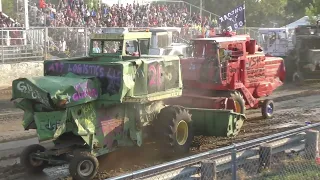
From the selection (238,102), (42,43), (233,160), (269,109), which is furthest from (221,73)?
(42,43)

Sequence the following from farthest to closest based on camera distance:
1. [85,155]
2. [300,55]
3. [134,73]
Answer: [300,55] → [134,73] → [85,155]

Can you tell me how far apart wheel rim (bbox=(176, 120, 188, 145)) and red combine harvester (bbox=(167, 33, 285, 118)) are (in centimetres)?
189

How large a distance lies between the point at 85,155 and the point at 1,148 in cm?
375

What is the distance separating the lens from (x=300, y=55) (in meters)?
21.3

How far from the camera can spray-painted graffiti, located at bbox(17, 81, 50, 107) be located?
301 inches

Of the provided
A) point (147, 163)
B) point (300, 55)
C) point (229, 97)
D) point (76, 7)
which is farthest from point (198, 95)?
point (76, 7)

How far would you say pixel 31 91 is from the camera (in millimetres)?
7754

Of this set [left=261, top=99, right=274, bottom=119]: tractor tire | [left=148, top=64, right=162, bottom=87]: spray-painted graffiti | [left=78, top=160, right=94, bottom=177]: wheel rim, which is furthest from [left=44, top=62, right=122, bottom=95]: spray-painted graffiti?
[left=261, top=99, right=274, bottom=119]: tractor tire

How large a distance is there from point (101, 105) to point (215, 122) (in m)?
3.00

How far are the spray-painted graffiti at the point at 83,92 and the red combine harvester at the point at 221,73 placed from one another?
3.81 m

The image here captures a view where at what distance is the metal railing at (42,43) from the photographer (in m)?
21.0

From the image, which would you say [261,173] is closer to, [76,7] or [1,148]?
[1,148]

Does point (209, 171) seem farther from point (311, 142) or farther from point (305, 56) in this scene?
point (305, 56)

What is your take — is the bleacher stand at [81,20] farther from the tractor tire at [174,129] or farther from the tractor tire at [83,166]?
the tractor tire at [83,166]
